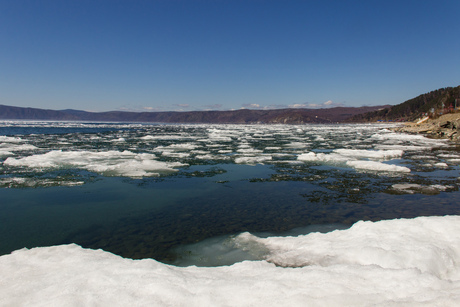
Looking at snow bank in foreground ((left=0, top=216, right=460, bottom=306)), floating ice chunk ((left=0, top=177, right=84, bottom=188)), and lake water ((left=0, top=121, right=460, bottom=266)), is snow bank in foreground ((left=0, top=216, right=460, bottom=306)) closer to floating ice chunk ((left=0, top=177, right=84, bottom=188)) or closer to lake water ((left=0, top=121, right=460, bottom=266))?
lake water ((left=0, top=121, right=460, bottom=266))

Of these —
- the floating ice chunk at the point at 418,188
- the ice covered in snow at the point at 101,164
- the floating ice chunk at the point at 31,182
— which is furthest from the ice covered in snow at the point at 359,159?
the floating ice chunk at the point at 31,182

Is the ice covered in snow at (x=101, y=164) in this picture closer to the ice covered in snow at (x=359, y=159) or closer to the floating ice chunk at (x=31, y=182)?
the floating ice chunk at (x=31, y=182)

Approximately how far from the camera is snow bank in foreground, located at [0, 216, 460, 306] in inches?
122

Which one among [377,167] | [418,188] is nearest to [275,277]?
[418,188]

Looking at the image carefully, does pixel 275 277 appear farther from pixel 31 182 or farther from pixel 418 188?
pixel 31 182

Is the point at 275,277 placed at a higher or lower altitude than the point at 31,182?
higher

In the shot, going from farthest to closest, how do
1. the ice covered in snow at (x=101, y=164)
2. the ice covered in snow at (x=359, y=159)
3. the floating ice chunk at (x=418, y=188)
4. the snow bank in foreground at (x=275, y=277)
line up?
the ice covered in snow at (x=359, y=159) → the ice covered in snow at (x=101, y=164) → the floating ice chunk at (x=418, y=188) → the snow bank in foreground at (x=275, y=277)

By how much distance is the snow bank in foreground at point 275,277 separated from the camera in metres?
3.10

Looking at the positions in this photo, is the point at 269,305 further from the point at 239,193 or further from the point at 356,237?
the point at 239,193

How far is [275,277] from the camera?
370cm

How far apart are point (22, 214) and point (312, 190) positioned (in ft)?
29.1

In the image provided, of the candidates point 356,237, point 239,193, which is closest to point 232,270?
point 356,237

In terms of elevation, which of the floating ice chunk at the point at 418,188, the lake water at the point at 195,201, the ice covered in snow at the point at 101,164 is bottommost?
the lake water at the point at 195,201

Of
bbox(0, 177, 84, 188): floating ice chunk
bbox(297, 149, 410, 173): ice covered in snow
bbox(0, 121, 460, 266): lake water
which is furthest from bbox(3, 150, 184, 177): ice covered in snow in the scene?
bbox(297, 149, 410, 173): ice covered in snow
